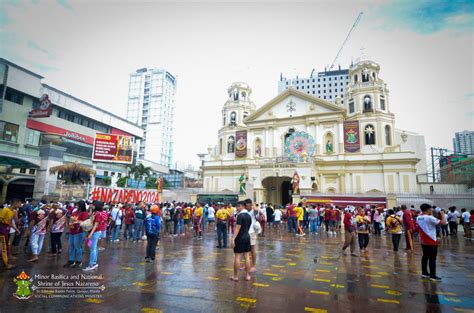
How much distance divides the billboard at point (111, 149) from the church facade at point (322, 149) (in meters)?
11.3

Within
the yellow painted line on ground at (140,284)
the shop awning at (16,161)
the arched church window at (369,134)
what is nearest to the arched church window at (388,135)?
the arched church window at (369,134)

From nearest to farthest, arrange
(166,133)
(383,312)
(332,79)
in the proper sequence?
1. (383,312)
2. (166,133)
3. (332,79)

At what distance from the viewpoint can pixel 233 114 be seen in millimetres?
41469

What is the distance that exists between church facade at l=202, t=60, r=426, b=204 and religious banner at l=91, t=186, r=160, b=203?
1001cm

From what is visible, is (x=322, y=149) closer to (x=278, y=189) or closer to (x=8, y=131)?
(x=278, y=189)

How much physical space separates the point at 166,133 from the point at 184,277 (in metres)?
74.5

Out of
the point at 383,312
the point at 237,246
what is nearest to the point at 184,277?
the point at 237,246

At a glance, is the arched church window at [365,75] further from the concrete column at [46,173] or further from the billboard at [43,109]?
the billboard at [43,109]

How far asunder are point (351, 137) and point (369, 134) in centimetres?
217

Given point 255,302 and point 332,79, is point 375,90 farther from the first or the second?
point 332,79

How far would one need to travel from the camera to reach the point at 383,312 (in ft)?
13.0

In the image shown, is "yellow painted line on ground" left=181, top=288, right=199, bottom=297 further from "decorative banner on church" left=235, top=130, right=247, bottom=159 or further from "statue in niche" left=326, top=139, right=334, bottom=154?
"decorative banner on church" left=235, top=130, right=247, bottom=159

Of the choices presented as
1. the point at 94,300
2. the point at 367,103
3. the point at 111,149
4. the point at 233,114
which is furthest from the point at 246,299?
the point at 233,114

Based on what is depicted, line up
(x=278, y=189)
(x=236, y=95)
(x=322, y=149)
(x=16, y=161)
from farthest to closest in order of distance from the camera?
1. (x=236, y=95)
2. (x=278, y=189)
3. (x=322, y=149)
4. (x=16, y=161)
